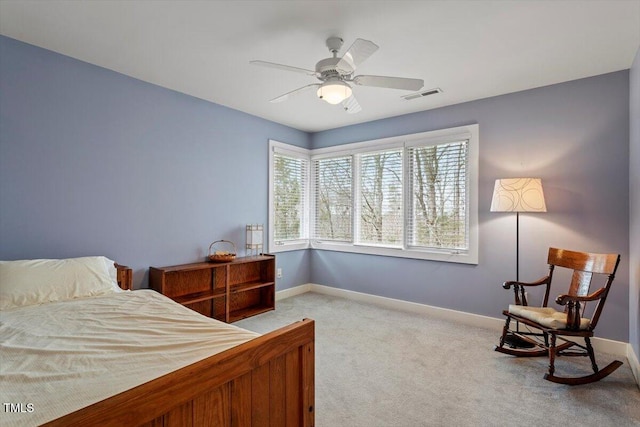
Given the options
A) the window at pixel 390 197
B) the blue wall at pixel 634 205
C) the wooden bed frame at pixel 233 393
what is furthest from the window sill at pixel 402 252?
the wooden bed frame at pixel 233 393

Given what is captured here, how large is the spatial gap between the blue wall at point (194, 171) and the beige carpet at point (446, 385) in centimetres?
77

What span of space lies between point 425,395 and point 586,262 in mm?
1796

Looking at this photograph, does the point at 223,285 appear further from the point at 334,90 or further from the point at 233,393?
the point at 233,393

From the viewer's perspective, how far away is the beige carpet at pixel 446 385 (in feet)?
6.46

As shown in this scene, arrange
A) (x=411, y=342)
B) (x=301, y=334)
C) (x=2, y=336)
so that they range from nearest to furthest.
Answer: (x=301, y=334)
(x=2, y=336)
(x=411, y=342)

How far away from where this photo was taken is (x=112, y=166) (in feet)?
9.84

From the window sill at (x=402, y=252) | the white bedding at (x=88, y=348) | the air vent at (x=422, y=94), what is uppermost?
the air vent at (x=422, y=94)

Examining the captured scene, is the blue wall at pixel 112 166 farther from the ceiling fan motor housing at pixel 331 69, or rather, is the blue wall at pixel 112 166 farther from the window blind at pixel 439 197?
the window blind at pixel 439 197

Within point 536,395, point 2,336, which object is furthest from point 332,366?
point 2,336

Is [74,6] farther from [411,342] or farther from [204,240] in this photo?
[411,342]

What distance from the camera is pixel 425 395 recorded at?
2.20 meters

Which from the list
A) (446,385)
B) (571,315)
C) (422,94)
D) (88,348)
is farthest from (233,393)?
(422,94)

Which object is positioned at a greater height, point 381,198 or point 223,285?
point 381,198

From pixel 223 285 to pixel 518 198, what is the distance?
10.8 feet
